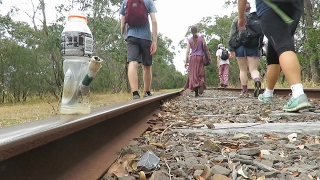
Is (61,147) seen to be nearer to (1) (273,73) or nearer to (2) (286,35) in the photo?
(2) (286,35)

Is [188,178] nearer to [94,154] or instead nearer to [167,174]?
[167,174]

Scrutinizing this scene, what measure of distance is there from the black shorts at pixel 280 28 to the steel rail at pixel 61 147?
183 cm

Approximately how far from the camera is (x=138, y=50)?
484 cm

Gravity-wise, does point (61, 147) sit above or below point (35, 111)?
above

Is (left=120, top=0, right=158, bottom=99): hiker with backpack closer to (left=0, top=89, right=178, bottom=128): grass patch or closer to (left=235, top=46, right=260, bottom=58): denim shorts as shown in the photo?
(left=0, top=89, right=178, bottom=128): grass patch

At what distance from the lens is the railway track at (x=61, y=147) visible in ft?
2.50

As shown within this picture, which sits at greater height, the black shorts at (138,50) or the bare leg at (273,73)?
the black shorts at (138,50)

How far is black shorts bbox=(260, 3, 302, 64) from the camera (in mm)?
2959

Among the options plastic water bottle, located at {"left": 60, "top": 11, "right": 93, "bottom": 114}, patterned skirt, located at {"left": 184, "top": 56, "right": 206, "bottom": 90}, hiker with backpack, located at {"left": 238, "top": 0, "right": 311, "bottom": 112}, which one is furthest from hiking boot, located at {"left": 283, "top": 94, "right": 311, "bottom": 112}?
patterned skirt, located at {"left": 184, "top": 56, "right": 206, "bottom": 90}

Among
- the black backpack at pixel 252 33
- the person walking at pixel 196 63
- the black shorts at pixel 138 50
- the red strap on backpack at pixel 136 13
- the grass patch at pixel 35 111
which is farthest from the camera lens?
the person walking at pixel 196 63

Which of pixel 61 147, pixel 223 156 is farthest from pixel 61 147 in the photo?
pixel 223 156

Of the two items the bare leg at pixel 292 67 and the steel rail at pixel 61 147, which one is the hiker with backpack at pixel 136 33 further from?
the steel rail at pixel 61 147

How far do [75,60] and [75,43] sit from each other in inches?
3.4

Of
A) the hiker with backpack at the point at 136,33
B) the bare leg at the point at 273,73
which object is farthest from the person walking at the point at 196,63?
the bare leg at the point at 273,73
